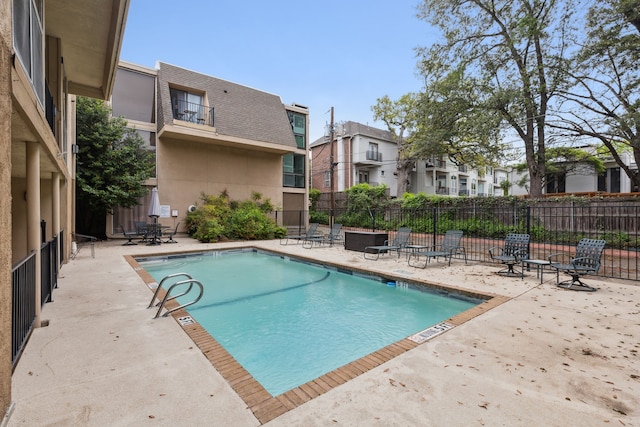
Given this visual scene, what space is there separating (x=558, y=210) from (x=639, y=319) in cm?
1023

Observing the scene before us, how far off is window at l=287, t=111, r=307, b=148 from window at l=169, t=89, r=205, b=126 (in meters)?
6.23

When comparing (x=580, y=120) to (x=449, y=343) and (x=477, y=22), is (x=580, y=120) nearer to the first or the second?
(x=477, y=22)

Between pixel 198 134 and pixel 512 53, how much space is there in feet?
50.7

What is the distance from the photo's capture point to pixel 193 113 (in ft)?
51.0

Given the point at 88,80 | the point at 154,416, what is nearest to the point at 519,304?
the point at 154,416

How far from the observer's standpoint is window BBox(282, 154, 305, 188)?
19797 mm

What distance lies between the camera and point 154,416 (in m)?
2.06

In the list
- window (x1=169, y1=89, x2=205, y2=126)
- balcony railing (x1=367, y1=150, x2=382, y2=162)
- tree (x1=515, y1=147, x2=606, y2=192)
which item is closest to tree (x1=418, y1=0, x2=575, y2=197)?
tree (x1=515, y1=147, x2=606, y2=192)

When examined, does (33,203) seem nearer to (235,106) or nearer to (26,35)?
(26,35)

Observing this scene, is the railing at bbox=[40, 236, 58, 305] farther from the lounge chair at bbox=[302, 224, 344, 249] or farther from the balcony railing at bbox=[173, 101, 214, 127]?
the balcony railing at bbox=[173, 101, 214, 127]

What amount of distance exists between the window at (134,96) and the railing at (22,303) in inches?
527

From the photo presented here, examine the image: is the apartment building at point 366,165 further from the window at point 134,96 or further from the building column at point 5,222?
the building column at point 5,222

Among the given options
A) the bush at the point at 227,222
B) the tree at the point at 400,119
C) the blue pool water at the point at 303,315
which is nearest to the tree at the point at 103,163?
the bush at the point at 227,222

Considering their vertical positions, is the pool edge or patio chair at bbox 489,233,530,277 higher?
patio chair at bbox 489,233,530,277
